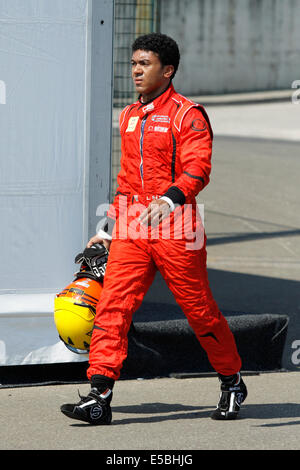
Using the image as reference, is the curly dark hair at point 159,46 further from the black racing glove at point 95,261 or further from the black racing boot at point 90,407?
the black racing boot at point 90,407

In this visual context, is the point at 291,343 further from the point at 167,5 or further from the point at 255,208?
the point at 167,5

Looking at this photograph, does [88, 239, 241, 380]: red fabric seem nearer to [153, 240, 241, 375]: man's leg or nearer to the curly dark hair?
[153, 240, 241, 375]: man's leg

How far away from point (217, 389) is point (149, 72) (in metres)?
1.84

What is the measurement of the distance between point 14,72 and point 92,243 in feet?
3.39

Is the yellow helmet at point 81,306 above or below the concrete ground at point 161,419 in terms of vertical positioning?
above

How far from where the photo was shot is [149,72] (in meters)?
4.60

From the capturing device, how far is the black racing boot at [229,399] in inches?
188

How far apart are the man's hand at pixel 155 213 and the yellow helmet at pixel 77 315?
612 millimetres

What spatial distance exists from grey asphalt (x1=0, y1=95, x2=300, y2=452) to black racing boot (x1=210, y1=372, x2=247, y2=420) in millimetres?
54

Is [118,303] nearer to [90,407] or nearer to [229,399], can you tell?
[90,407]

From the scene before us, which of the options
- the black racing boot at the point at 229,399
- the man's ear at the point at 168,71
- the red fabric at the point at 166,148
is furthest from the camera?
the black racing boot at the point at 229,399

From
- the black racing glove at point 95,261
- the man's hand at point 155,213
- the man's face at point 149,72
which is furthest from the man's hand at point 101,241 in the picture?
the man's face at point 149,72

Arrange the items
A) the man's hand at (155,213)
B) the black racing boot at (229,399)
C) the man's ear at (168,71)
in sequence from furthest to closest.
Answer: the black racing boot at (229,399)
the man's ear at (168,71)
the man's hand at (155,213)

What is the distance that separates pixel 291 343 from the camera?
6.34 metres
